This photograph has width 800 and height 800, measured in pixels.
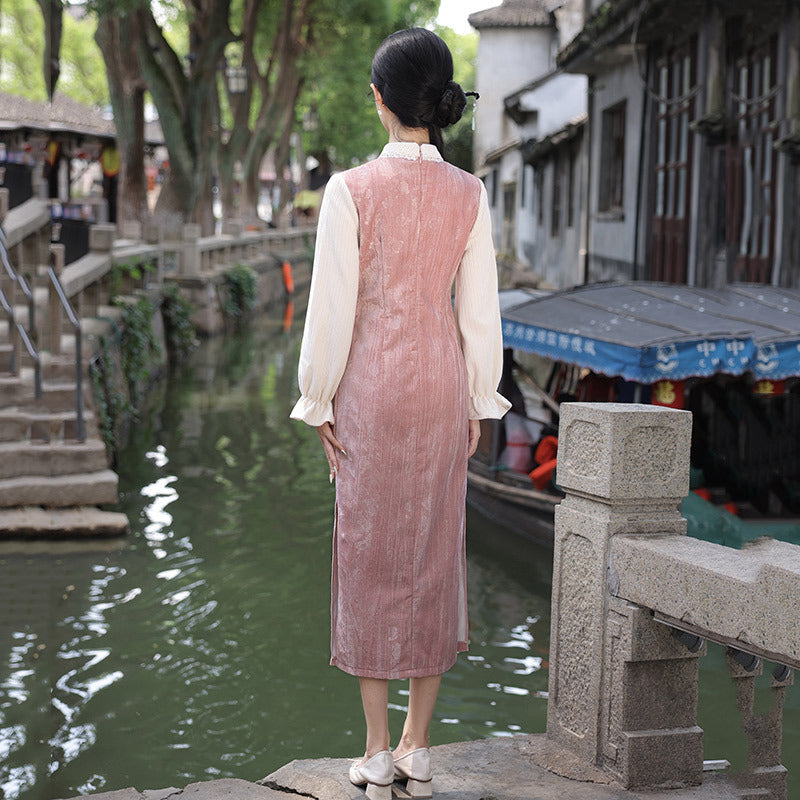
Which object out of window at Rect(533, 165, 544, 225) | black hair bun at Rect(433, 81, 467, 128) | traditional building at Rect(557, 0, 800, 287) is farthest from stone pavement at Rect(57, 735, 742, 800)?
window at Rect(533, 165, 544, 225)

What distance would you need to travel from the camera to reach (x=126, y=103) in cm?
2411

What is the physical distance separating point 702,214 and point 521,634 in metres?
7.00

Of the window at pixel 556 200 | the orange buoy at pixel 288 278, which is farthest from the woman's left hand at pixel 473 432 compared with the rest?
the orange buoy at pixel 288 278

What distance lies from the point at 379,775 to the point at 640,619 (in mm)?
1037

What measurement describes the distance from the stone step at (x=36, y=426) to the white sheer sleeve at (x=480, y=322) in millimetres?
6815

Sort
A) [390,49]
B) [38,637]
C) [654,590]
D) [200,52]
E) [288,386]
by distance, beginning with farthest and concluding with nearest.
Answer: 1. [200,52]
2. [288,386]
3. [38,637]
4. [654,590]
5. [390,49]

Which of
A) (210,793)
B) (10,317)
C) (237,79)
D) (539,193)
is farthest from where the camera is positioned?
(237,79)

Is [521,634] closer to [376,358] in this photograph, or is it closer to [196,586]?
[196,586]

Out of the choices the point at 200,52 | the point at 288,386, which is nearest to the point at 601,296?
the point at 288,386

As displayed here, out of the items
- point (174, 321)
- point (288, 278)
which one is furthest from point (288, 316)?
point (174, 321)

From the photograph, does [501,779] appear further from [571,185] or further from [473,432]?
[571,185]

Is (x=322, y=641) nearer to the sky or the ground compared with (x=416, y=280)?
nearer to the ground

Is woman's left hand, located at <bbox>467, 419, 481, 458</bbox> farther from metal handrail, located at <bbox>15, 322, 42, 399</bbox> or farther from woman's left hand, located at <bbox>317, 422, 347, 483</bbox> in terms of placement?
metal handrail, located at <bbox>15, 322, 42, 399</bbox>

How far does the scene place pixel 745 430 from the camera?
10547 mm
